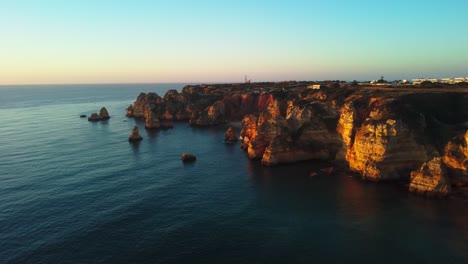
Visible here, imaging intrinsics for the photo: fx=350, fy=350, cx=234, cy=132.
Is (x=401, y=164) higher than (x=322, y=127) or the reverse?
the reverse

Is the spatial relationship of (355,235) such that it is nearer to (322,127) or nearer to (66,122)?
(322,127)

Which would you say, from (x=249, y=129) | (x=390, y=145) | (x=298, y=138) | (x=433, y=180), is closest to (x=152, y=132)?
(x=249, y=129)

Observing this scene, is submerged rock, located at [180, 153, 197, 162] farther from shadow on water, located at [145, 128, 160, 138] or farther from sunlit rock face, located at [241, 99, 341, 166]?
shadow on water, located at [145, 128, 160, 138]

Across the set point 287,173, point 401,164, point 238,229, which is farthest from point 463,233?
point 287,173

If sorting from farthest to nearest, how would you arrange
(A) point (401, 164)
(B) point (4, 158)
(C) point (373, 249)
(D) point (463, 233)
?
(B) point (4, 158)
(A) point (401, 164)
(D) point (463, 233)
(C) point (373, 249)

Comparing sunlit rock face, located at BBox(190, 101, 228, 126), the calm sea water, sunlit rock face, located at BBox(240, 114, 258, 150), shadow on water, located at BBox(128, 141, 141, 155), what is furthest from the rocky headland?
sunlit rock face, located at BBox(190, 101, 228, 126)

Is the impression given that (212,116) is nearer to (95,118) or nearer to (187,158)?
(95,118)
